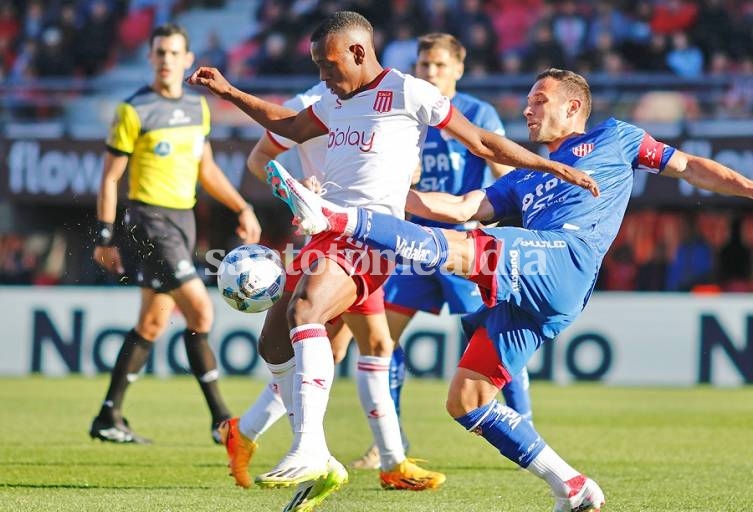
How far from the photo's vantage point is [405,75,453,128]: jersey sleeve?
577 cm

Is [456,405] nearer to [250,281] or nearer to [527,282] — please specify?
[527,282]

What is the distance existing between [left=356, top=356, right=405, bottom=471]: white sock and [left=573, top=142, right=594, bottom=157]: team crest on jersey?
1607mm

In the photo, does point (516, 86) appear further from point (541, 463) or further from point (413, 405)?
point (541, 463)

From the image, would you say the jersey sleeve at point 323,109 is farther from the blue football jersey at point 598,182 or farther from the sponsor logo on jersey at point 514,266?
the sponsor logo on jersey at point 514,266

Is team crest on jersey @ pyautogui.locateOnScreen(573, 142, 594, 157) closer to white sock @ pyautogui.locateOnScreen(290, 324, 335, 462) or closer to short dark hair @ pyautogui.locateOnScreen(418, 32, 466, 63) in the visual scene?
white sock @ pyautogui.locateOnScreen(290, 324, 335, 462)

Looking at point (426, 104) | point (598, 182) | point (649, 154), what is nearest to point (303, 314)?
point (426, 104)

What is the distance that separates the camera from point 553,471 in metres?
5.40

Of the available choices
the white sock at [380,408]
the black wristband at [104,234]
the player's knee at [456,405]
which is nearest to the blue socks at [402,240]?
the player's knee at [456,405]

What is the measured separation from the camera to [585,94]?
608cm

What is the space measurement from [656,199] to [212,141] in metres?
6.09

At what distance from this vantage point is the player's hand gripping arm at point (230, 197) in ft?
27.1

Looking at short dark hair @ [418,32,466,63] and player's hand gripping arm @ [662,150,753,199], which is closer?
player's hand gripping arm @ [662,150,753,199]

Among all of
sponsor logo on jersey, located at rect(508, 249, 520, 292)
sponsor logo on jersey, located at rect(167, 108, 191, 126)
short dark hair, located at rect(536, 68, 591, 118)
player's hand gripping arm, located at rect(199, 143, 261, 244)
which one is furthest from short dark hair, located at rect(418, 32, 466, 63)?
sponsor logo on jersey, located at rect(508, 249, 520, 292)

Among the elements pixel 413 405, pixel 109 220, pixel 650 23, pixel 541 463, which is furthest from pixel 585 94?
pixel 650 23
